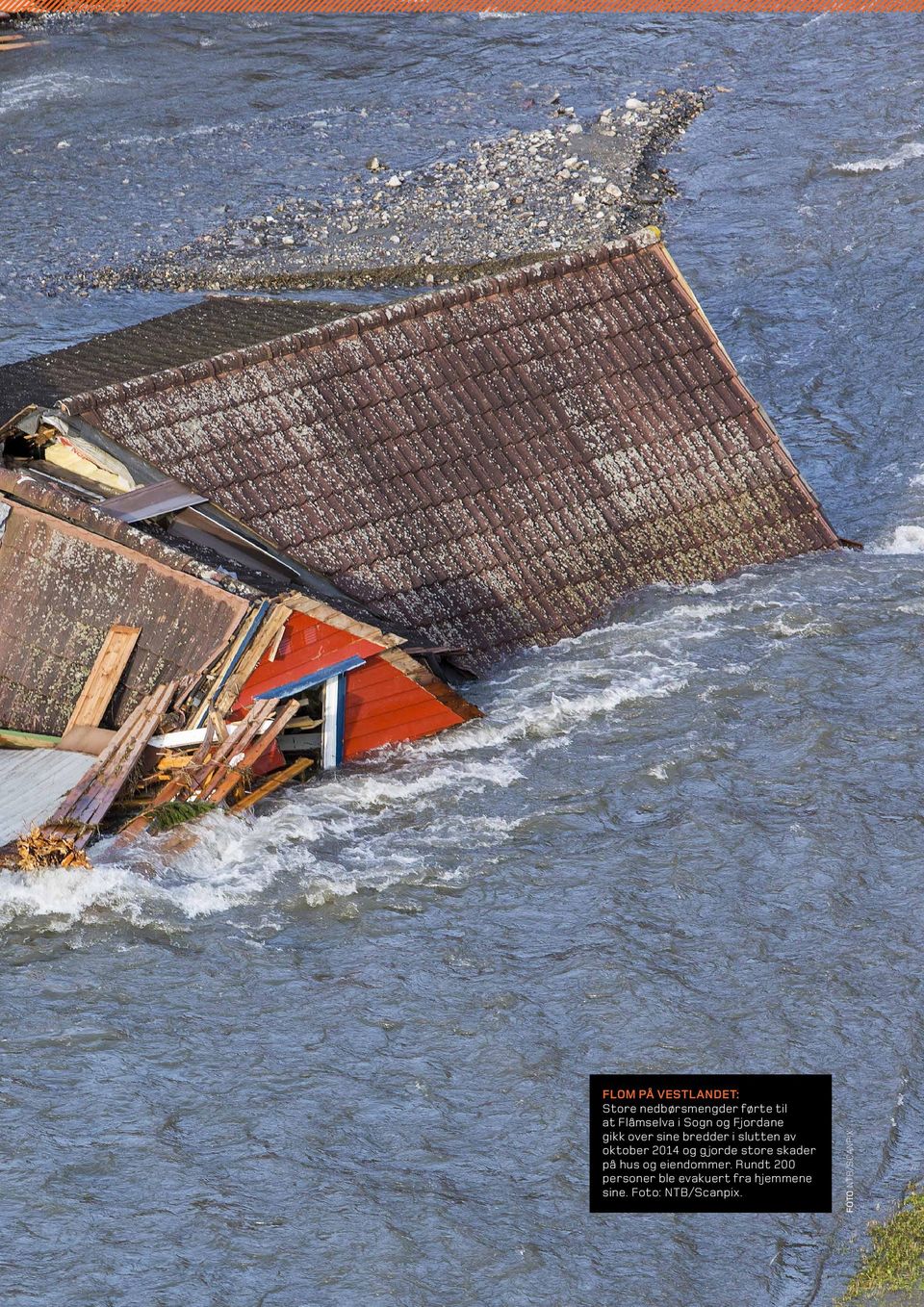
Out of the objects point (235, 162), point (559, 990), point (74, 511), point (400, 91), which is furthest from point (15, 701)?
point (400, 91)

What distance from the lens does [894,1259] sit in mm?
8367

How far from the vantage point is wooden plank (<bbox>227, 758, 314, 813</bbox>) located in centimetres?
1133

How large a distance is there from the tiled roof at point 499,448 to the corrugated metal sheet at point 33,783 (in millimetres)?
2424

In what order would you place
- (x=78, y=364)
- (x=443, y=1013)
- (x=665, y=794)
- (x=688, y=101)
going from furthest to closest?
(x=688, y=101) < (x=78, y=364) < (x=665, y=794) < (x=443, y=1013)

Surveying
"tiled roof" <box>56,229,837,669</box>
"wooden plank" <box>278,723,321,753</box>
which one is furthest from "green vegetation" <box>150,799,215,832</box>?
"tiled roof" <box>56,229,837,669</box>

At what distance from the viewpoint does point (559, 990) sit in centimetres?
1016

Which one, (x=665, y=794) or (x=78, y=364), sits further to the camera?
(x=78, y=364)

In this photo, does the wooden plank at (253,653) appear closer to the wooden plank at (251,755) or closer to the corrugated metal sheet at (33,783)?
the wooden plank at (251,755)

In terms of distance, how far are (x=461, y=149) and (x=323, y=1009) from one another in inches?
710

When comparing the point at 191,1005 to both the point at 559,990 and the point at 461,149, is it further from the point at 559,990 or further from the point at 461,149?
the point at 461,149

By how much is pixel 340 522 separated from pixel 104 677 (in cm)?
235

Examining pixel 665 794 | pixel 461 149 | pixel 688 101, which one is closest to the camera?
pixel 665 794

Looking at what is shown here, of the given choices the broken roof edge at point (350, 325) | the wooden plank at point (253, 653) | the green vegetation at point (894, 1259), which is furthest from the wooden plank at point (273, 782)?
the green vegetation at point (894, 1259)
